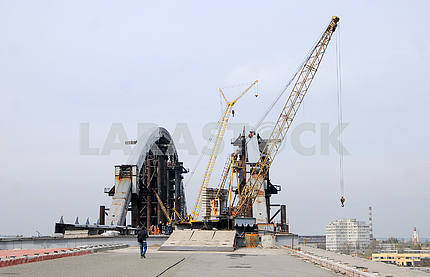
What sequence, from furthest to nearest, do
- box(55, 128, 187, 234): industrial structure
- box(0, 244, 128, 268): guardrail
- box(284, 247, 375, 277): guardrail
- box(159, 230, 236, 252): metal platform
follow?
box(55, 128, 187, 234): industrial structure < box(159, 230, 236, 252): metal platform < box(0, 244, 128, 268): guardrail < box(284, 247, 375, 277): guardrail

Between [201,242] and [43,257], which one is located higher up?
[43,257]

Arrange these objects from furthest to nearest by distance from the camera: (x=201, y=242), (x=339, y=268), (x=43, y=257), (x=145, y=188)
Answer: (x=145, y=188), (x=201, y=242), (x=43, y=257), (x=339, y=268)

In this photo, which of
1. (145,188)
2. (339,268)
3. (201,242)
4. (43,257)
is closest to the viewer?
(339,268)

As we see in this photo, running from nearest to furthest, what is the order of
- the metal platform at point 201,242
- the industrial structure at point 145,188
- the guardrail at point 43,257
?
the guardrail at point 43,257 < the metal platform at point 201,242 < the industrial structure at point 145,188

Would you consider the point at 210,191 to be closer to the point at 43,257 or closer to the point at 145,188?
the point at 145,188

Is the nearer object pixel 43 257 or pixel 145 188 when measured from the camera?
pixel 43 257

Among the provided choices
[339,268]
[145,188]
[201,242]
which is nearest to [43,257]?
[339,268]

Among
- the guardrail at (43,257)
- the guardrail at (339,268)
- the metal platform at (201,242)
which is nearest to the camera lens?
the guardrail at (339,268)

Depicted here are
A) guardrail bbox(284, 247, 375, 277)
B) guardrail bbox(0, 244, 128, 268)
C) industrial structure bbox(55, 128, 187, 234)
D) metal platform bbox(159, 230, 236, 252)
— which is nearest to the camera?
guardrail bbox(284, 247, 375, 277)

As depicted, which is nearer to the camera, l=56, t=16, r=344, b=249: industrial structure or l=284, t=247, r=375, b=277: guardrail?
l=284, t=247, r=375, b=277: guardrail

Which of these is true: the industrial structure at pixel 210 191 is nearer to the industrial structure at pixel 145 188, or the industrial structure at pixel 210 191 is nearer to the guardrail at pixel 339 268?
the industrial structure at pixel 145 188

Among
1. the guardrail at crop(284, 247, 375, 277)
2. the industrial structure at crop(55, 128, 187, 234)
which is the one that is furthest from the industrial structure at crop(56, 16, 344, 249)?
the guardrail at crop(284, 247, 375, 277)

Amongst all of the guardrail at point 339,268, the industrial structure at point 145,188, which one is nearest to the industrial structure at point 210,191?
the industrial structure at point 145,188

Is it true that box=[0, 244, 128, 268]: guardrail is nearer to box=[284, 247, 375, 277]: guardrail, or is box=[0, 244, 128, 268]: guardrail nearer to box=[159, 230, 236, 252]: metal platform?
box=[159, 230, 236, 252]: metal platform
